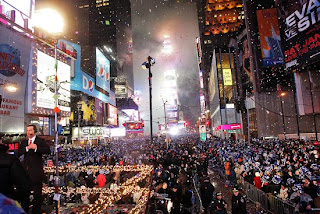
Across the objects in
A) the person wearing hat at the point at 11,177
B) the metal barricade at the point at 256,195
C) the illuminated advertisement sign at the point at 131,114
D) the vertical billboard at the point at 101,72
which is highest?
the vertical billboard at the point at 101,72

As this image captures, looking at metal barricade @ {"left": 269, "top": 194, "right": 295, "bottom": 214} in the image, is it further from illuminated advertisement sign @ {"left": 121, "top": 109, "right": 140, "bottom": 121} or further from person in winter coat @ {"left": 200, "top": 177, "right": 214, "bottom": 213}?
illuminated advertisement sign @ {"left": 121, "top": 109, "right": 140, "bottom": 121}

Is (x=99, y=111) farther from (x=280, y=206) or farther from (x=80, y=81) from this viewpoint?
(x=280, y=206)

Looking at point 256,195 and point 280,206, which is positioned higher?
point 280,206

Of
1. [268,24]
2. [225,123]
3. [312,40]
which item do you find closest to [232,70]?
[225,123]

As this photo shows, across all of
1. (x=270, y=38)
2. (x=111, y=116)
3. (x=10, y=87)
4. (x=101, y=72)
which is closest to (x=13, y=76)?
(x=10, y=87)

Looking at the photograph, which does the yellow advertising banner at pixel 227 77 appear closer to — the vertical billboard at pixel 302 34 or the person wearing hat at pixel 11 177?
the vertical billboard at pixel 302 34

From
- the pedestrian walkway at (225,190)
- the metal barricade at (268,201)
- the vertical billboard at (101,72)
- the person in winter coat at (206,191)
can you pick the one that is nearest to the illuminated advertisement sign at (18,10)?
the person in winter coat at (206,191)

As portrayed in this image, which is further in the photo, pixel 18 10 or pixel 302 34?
pixel 302 34
